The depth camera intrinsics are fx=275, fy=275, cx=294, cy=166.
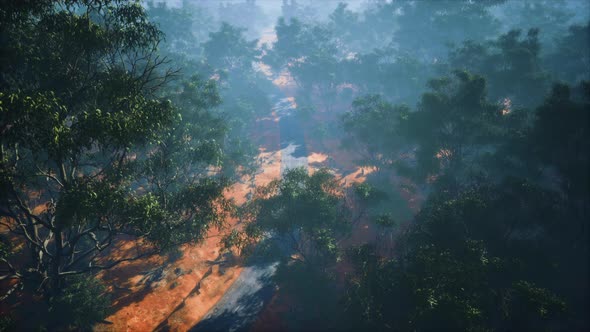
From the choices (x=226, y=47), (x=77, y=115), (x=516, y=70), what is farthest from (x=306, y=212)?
(x=226, y=47)

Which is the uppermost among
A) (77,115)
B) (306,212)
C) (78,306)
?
(77,115)

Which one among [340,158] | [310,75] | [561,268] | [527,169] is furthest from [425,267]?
[310,75]

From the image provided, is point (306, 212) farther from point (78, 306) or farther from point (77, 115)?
point (77, 115)

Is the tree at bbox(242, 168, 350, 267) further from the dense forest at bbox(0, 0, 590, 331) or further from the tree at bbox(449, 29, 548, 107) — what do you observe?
the tree at bbox(449, 29, 548, 107)

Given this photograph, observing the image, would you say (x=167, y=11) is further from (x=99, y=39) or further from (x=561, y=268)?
(x=561, y=268)

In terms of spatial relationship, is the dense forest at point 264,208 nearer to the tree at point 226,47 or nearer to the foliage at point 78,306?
the foliage at point 78,306

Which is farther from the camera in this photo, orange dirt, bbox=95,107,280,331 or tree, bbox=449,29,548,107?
tree, bbox=449,29,548,107

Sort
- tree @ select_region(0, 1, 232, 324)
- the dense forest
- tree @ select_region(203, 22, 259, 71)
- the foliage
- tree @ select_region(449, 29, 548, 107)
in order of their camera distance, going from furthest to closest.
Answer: tree @ select_region(203, 22, 259, 71) → tree @ select_region(449, 29, 548, 107) → the foliage → the dense forest → tree @ select_region(0, 1, 232, 324)

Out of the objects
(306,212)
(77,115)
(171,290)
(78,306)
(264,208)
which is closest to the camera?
(77,115)

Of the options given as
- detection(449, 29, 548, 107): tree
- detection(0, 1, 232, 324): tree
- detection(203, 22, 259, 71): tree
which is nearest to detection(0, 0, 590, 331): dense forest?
detection(0, 1, 232, 324): tree
